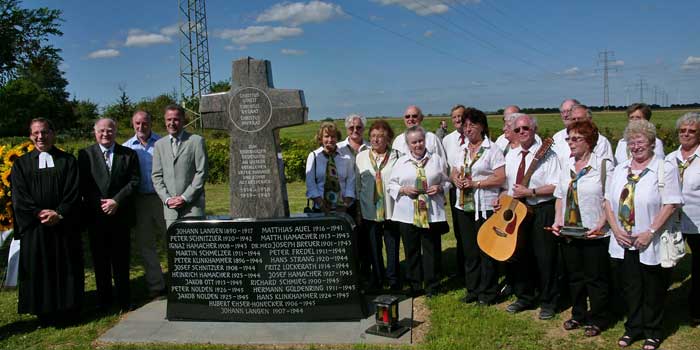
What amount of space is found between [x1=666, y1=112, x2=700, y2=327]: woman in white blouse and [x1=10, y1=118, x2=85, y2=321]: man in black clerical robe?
598 centimetres

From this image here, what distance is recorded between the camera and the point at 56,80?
223 feet

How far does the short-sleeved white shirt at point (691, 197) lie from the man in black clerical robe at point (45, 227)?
604 cm

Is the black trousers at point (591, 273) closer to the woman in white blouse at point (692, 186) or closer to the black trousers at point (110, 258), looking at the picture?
the woman in white blouse at point (692, 186)

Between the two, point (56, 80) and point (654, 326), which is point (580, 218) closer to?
point (654, 326)

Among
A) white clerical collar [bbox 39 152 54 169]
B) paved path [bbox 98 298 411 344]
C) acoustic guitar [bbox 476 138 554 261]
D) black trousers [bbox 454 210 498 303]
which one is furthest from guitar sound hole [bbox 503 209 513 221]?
white clerical collar [bbox 39 152 54 169]

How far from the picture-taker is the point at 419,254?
611cm

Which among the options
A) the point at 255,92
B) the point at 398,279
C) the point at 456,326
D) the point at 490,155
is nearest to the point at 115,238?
the point at 255,92

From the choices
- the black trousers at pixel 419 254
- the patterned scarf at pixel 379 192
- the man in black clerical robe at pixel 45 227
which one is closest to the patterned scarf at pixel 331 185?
the patterned scarf at pixel 379 192

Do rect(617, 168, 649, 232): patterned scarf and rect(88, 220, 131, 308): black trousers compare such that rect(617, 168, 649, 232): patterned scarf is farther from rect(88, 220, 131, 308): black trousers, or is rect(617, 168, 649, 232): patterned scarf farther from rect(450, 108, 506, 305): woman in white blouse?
rect(88, 220, 131, 308): black trousers

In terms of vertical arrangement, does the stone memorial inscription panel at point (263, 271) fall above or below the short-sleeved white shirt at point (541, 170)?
below

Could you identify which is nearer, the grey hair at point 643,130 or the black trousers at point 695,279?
the grey hair at point 643,130

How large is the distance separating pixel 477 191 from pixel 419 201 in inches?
24.9

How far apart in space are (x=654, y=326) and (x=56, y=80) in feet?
249

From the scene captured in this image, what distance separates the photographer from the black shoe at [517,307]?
5.69 metres
